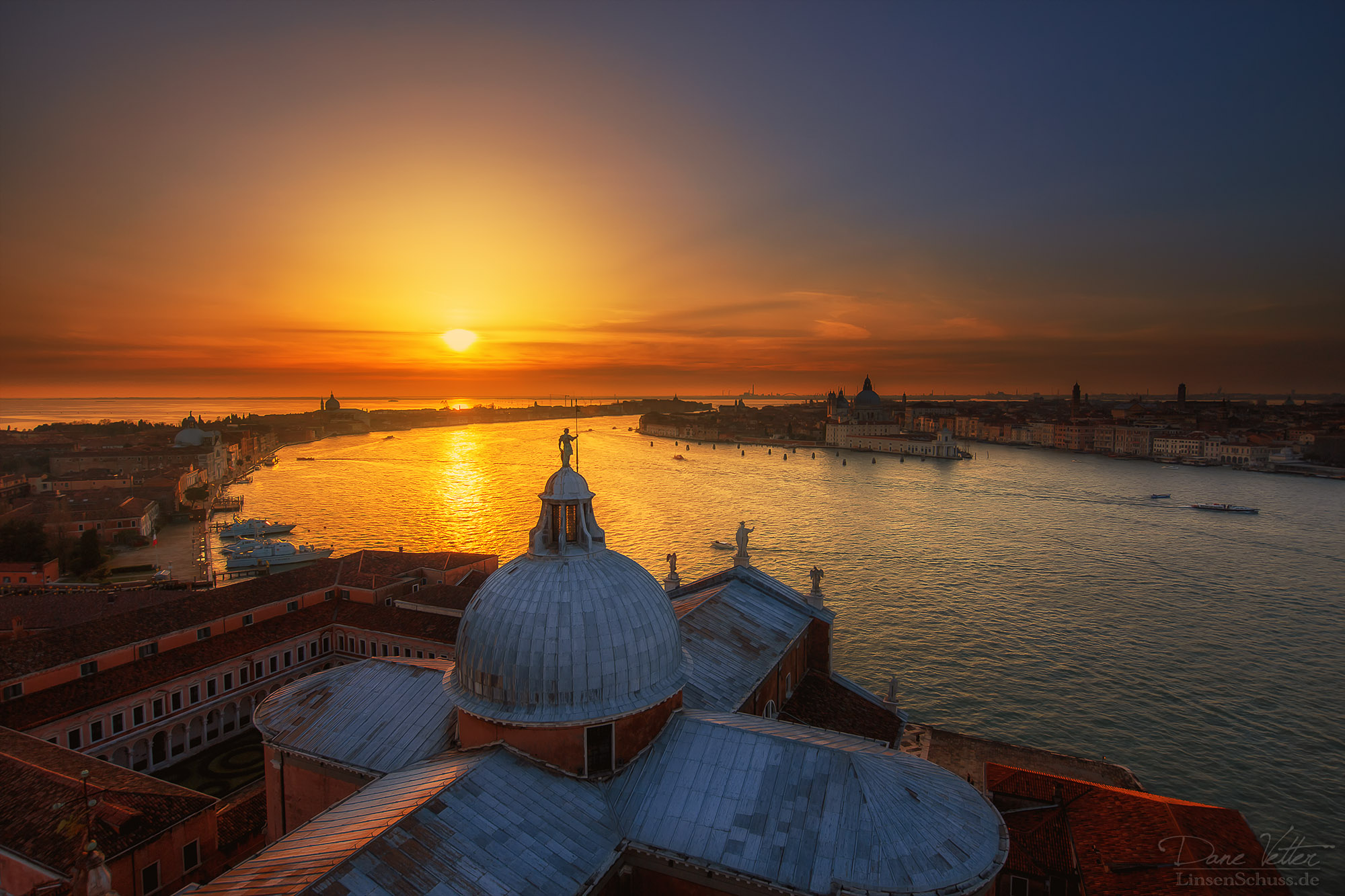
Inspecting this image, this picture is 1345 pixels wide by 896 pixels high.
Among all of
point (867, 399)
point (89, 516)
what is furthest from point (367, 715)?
point (867, 399)

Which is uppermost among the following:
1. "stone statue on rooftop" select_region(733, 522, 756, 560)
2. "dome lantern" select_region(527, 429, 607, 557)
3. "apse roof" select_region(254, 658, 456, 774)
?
"dome lantern" select_region(527, 429, 607, 557)

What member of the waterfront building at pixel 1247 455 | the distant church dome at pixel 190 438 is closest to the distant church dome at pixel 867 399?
the waterfront building at pixel 1247 455

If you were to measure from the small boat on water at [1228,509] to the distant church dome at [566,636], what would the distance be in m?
70.2

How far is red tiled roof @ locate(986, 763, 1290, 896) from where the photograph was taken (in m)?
11.1

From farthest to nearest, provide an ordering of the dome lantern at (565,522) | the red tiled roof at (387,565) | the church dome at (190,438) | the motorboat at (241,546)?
the church dome at (190,438) → the motorboat at (241,546) → the red tiled roof at (387,565) → the dome lantern at (565,522)

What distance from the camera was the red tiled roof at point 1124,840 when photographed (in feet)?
36.4

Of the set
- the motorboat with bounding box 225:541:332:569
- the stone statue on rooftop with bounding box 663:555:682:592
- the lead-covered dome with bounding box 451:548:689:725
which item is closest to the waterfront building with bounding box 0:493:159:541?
the motorboat with bounding box 225:541:332:569

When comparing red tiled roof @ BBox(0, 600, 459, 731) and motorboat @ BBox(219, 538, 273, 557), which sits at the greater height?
red tiled roof @ BBox(0, 600, 459, 731)

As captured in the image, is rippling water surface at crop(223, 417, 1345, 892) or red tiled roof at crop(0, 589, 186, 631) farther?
red tiled roof at crop(0, 589, 186, 631)

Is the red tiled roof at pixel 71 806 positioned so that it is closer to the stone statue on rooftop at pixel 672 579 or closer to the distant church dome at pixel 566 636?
the distant church dome at pixel 566 636

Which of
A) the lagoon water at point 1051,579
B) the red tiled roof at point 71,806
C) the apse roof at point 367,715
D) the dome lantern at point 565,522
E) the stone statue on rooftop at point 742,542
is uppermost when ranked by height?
the dome lantern at point 565,522

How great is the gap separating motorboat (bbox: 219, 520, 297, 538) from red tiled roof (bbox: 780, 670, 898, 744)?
4541 centimetres

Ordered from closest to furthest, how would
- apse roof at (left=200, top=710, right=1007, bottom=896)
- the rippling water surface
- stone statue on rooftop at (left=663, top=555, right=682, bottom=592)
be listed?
apse roof at (left=200, top=710, right=1007, bottom=896) → stone statue on rooftop at (left=663, top=555, right=682, bottom=592) → the rippling water surface

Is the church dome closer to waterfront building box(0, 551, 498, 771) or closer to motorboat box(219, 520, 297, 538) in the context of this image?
motorboat box(219, 520, 297, 538)
